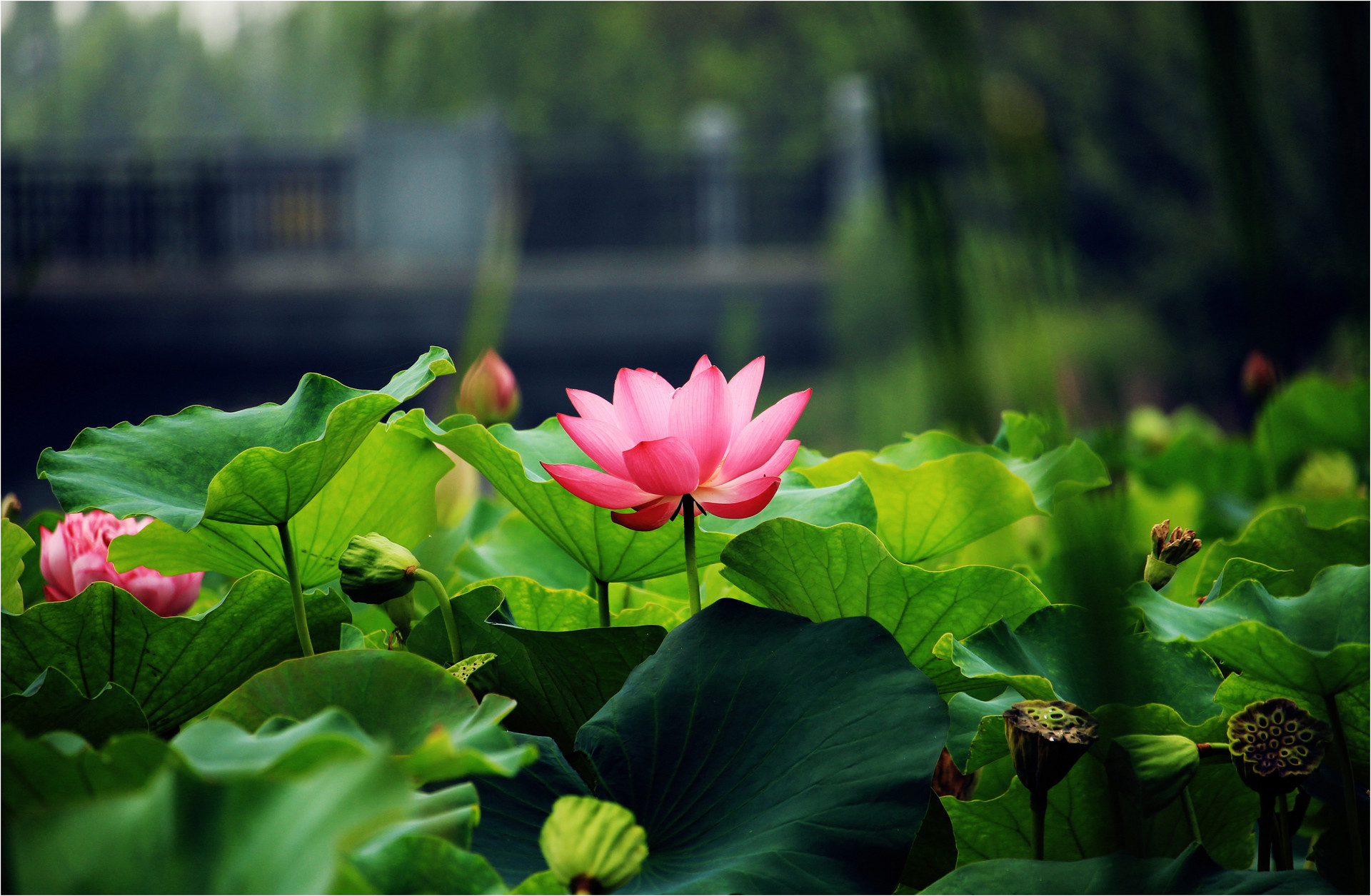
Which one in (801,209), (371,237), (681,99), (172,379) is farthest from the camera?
(681,99)

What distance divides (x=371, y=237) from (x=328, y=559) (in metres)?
8.26

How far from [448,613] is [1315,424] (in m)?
0.88

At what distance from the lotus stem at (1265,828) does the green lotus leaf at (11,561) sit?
407 millimetres

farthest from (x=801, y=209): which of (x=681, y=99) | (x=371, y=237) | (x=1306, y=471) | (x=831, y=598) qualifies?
(x=831, y=598)

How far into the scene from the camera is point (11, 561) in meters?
0.35

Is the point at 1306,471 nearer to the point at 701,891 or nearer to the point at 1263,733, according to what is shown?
the point at 1263,733

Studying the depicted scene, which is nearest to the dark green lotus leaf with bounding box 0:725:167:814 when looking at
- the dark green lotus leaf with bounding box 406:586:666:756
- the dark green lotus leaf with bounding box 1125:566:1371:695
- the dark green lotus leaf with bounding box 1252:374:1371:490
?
the dark green lotus leaf with bounding box 406:586:666:756

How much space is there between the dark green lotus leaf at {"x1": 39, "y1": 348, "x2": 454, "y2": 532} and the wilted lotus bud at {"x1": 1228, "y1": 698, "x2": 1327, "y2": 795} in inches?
10.0

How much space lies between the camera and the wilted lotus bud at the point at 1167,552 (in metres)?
0.31

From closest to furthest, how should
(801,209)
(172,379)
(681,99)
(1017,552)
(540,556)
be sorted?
(540,556) < (1017,552) < (172,379) < (801,209) < (681,99)

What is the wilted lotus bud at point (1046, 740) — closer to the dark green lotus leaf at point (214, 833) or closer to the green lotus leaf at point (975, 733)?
the green lotus leaf at point (975, 733)

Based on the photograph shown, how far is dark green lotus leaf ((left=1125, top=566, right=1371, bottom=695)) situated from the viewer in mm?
247

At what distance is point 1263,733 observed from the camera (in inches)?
9.7

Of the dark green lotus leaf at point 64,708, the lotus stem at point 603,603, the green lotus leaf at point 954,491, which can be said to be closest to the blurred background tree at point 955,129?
the green lotus leaf at point 954,491
